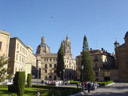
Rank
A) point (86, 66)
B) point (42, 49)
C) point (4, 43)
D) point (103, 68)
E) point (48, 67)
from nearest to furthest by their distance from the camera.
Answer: point (4, 43)
point (86, 66)
point (103, 68)
point (48, 67)
point (42, 49)

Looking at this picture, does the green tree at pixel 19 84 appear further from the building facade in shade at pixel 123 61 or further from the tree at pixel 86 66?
the building facade in shade at pixel 123 61

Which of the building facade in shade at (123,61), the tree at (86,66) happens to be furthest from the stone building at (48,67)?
the building facade in shade at (123,61)

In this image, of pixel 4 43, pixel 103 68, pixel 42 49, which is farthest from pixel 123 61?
pixel 42 49

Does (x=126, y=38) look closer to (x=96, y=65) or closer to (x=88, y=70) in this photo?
(x=96, y=65)

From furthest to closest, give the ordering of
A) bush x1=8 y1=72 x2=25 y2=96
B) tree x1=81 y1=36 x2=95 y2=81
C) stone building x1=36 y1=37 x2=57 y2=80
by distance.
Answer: stone building x1=36 y1=37 x2=57 y2=80 < tree x1=81 y1=36 x2=95 y2=81 < bush x1=8 y1=72 x2=25 y2=96

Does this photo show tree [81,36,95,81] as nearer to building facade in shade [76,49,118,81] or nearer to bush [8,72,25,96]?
building facade in shade [76,49,118,81]

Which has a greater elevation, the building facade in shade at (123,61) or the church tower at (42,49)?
the church tower at (42,49)

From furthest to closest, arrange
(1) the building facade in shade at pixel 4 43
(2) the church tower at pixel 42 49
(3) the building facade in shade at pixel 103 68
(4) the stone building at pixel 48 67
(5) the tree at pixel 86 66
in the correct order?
(2) the church tower at pixel 42 49 < (4) the stone building at pixel 48 67 < (3) the building facade in shade at pixel 103 68 < (5) the tree at pixel 86 66 < (1) the building facade in shade at pixel 4 43

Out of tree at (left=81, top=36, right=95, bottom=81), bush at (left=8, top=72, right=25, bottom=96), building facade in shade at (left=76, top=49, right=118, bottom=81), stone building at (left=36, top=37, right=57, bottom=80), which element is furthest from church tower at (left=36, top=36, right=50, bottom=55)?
bush at (left=8, top=72, right=25, bottom=96)

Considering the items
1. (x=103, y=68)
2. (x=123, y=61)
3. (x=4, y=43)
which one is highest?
Result: (x=4, y=43)

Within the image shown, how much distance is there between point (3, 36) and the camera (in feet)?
97.0

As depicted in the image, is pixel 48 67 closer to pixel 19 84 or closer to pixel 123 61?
pixel 123 61

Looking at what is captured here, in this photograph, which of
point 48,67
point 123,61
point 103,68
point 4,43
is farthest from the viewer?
point 48,67

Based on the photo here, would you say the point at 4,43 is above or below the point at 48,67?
above
